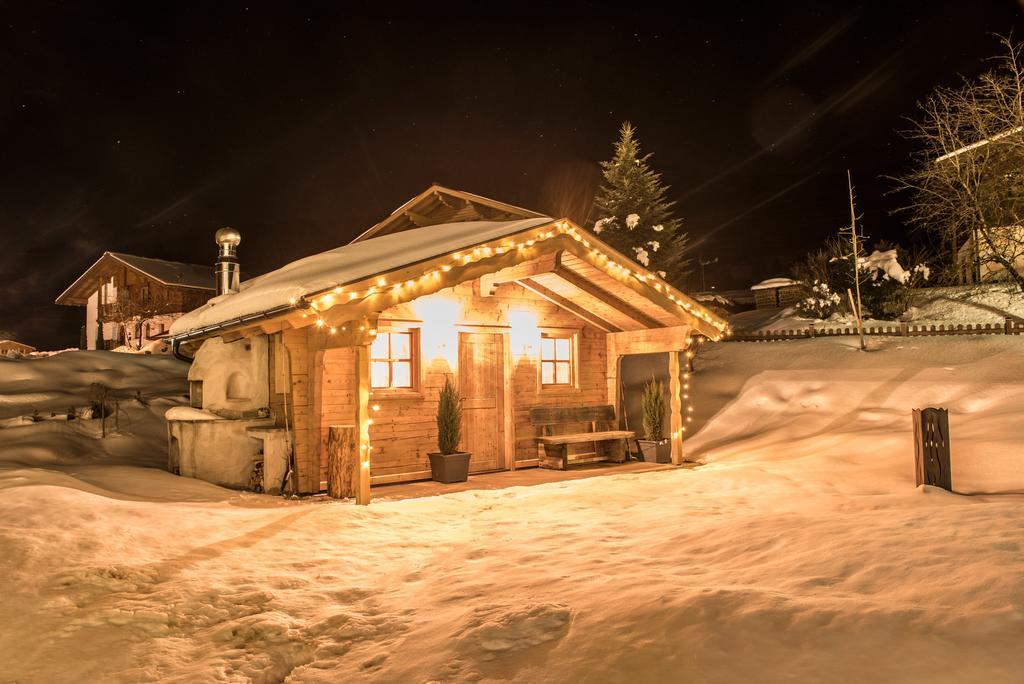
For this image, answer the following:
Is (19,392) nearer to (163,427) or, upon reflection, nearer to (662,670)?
(163,427)

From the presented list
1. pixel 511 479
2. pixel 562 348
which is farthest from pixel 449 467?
pixel 562 348

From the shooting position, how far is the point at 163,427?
14.2 m

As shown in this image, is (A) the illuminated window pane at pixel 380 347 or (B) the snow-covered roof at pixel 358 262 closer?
(B) the snow-covered roof at pixel 358 262

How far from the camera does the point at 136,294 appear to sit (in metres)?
35.0

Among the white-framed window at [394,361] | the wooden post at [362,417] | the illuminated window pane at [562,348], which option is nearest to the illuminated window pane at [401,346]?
the white-framed window at [394,361]

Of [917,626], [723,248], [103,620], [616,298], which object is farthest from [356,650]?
[723,248]

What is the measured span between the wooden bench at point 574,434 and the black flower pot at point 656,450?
34 centimetres

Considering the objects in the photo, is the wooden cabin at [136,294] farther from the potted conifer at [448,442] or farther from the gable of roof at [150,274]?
the potted conifer at [448,442]

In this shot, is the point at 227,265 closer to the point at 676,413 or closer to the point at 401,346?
the point at 401,346

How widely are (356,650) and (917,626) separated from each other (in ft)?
10.9

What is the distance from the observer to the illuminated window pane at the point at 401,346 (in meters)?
11.0

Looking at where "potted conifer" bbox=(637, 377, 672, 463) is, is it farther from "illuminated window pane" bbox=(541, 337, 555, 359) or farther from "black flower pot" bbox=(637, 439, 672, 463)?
"illuminated window pane" bbox=(541, 337, 555, 359)

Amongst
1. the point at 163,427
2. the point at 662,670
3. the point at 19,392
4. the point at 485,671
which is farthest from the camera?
the point at 19,392

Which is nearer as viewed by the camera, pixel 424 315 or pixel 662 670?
pixel 662 670
